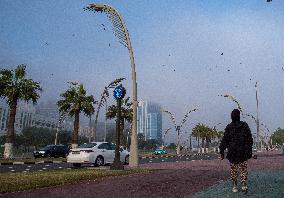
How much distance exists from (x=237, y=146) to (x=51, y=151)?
33.0m

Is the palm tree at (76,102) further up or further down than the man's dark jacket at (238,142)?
further up

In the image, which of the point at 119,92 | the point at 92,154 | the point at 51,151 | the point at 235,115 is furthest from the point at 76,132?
the point at 235,115

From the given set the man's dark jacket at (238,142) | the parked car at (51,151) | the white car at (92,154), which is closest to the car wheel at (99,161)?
the white car at (92,154)

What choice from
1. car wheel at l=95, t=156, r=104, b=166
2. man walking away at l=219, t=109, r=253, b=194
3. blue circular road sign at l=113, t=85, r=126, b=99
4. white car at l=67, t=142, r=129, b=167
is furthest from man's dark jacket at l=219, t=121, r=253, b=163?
car wheel at l=95, t=156, r=104, b=166

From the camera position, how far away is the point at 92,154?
2012cm

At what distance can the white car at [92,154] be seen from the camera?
19.9 metres

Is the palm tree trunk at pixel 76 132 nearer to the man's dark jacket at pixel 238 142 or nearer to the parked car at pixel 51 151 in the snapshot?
the parked car at pixel 51 151

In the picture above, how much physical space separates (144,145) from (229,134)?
17487 centimetres

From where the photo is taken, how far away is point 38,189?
8.78 meters

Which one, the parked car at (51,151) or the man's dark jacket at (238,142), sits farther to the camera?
the parked car at (51,151)

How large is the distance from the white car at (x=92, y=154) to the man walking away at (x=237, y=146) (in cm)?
1317

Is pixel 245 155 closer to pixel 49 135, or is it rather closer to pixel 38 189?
pixel 38 189

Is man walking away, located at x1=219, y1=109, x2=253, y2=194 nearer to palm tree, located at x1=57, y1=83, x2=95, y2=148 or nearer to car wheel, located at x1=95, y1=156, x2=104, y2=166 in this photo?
car wheel, located at x1=95, y1=156, x2=104, y2=166

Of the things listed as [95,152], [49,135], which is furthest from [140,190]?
[49,135]
